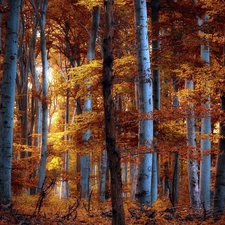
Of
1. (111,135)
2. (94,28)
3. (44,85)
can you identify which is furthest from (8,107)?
(94,28)

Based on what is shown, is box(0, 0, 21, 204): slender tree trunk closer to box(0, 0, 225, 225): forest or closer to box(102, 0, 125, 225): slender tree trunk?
box(0, 0, 225, 225): forest

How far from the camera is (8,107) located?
792 centimetres

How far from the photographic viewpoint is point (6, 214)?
6574 mm

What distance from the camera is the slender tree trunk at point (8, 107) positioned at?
25.8ft

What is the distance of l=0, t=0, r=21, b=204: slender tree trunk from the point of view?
7855 mm

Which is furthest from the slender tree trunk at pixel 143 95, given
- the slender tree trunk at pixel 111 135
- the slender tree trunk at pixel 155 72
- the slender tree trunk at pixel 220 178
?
the slender tree trunk at pixel 111 135

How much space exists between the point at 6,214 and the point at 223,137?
4999 millimetres

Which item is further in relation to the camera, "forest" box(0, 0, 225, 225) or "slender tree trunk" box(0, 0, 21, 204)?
"slender tree trunk" box(0, 0, 21, 204)

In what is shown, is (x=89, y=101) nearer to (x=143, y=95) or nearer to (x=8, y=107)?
(x=143, y=95)

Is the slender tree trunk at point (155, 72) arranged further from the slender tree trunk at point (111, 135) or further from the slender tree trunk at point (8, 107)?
the slender tree trunk at point (111, 135)

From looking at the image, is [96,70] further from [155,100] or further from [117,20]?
[117,20]

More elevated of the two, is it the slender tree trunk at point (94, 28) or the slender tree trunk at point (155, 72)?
the slender tree trunk at point (94, 28)

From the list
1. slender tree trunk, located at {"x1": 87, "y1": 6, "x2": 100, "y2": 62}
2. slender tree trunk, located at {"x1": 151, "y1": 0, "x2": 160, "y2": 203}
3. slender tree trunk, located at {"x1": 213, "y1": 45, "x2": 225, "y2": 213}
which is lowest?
slender tree trunk, located at {"x1": 213, "y1": 45, "x2": 225, "y2": 213}

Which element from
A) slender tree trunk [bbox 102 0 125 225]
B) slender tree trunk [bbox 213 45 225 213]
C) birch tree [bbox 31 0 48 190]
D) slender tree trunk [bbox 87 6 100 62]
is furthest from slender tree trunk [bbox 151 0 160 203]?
slender tree trunk [bbox 102 0 125 225]
